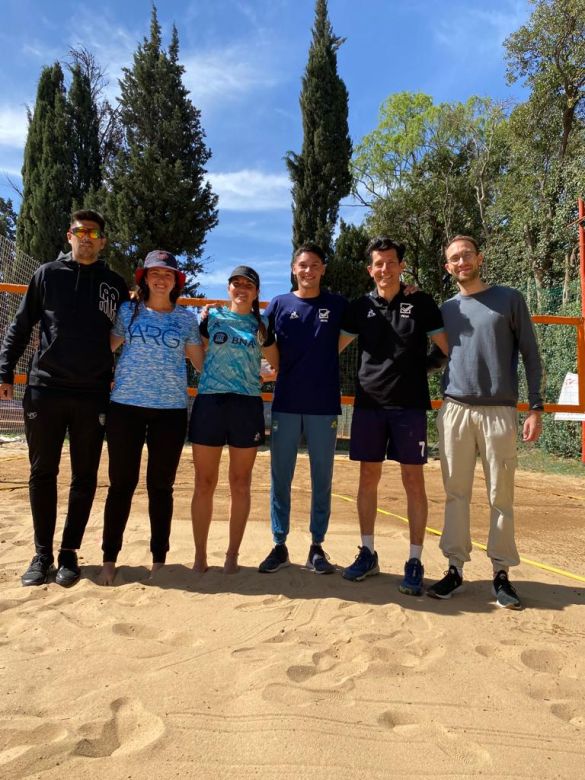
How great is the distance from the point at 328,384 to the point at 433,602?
4.20 ft

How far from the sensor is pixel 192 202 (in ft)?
48.0

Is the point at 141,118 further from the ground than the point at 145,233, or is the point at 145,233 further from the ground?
the point at 141,118

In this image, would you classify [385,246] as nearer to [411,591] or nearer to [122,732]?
[411,591]

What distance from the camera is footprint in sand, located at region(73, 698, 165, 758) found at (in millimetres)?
1592

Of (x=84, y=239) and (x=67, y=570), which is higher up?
(x=84, y=239)

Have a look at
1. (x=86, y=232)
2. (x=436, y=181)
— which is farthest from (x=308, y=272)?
(x=436, y=181)

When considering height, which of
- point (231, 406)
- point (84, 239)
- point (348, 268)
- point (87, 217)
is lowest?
point (231, 406)

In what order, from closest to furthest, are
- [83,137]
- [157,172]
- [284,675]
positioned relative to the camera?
[284,675], [157,172], [83,137]

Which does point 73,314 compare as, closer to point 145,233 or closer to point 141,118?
point 145,233

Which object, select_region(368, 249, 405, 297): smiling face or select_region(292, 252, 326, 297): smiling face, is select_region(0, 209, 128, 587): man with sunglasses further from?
select_region(368, 249, 405, 297): smiling face

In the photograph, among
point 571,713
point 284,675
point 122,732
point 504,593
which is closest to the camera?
point 122,732

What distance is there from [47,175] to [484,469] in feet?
55.8

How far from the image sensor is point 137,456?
9.88 ft

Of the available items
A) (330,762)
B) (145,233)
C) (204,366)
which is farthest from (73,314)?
(145,233)
